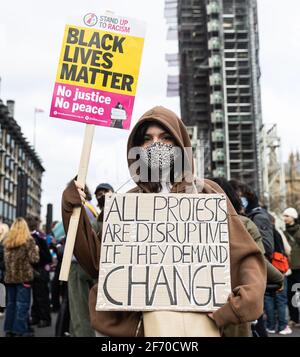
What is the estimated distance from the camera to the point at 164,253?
7.72 ft

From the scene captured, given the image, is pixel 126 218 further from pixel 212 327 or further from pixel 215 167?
pixel 215 167

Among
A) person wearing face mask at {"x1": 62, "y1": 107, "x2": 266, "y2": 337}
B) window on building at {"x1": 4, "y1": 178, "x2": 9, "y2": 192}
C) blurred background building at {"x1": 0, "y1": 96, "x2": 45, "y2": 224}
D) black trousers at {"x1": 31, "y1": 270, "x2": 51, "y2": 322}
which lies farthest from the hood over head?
window on building at {"x1": 4, "y1": 178, "x2": 9, "y2": 192}

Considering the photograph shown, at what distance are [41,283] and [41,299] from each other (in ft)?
0.87

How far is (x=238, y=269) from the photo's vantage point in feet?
7.82

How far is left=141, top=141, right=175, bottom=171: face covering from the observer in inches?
98.8

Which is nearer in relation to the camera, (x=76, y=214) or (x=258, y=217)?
(x=76, y=214)

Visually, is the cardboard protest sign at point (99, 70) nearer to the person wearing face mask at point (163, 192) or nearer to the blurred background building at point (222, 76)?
the person wearing face mask at point (163, 192)

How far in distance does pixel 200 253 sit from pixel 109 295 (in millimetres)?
438

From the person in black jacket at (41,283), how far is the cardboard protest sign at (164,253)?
5921 mm

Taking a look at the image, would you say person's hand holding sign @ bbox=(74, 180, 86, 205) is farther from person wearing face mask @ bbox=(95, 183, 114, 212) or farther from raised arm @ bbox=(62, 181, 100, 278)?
person wearing face mask @ bbox=(95, 183, 114, 212)

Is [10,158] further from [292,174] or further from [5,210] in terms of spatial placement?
[292,174]

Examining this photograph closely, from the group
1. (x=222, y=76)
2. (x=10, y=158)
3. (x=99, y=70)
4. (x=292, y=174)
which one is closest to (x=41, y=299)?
(x=99, y=70)

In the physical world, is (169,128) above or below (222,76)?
below

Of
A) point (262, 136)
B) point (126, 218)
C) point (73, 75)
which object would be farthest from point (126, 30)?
point (262, 136)
